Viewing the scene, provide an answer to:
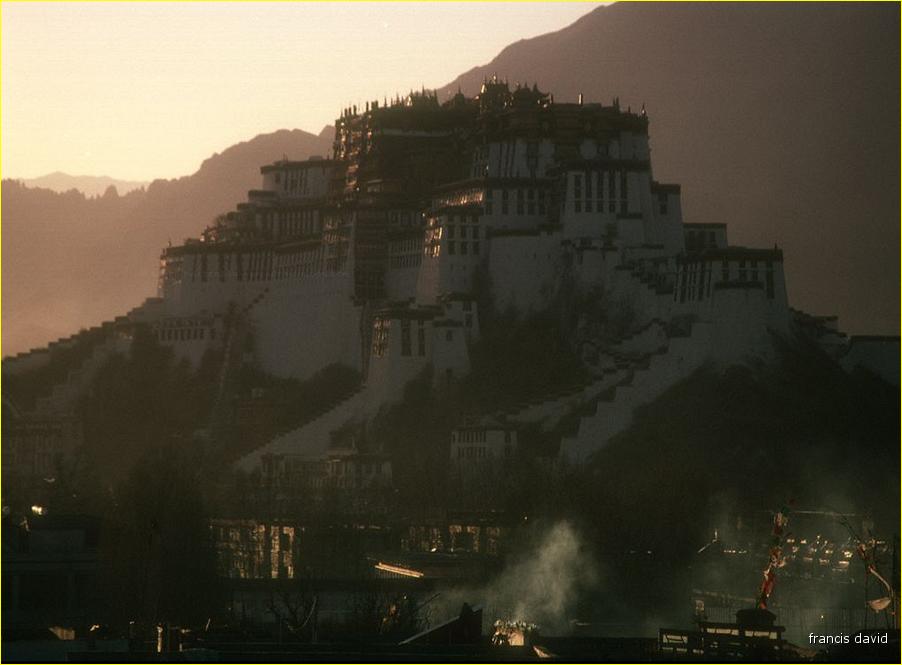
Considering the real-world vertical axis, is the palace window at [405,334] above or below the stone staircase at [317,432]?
above

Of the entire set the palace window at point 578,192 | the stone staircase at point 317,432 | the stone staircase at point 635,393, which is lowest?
the stone staircase at point 317,432

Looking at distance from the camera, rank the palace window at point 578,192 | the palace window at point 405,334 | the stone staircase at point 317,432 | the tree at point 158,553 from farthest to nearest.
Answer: the stone staircase at point 317,432 → the palace window at point 578,192 → the palace window at point 405,334 → the tree at point 158,553

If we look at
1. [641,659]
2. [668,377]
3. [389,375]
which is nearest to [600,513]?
[668,377]

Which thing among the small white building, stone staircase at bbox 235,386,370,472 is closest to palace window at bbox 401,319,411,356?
stone staircase at bbox 235,386,370,472

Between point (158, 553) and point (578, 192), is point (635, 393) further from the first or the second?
point (158, 553)

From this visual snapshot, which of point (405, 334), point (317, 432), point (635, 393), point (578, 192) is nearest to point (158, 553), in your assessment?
point (635, 393)

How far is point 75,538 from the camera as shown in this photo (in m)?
116

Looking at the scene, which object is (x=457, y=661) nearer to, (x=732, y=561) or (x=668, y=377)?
(x=732, y=561)

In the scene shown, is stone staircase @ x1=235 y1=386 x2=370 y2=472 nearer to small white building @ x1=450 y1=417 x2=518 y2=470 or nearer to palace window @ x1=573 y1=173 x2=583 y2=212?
small white building @ x1=450 y1=417 x2=518 y2=470

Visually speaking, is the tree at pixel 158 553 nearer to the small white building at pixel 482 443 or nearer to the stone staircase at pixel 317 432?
the small white building at pixel 482 443

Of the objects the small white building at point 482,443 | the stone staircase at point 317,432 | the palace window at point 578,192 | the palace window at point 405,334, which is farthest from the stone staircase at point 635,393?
the stone staircase at point 317,432

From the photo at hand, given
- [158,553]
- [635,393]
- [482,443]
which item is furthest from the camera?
[482,443]

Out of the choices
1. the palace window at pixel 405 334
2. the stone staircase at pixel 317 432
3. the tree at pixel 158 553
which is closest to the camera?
the tree at pixel 158 553

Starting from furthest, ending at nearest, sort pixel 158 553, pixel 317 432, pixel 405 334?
1. pixel 317 432
2. pixel 405 334
3. pixel 158 553
